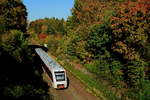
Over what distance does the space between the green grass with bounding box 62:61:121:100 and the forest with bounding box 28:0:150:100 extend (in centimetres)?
144

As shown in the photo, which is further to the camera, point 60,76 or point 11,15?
point 11,15

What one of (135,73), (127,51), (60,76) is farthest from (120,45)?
(60,76)

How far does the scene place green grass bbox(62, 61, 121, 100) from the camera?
112ft

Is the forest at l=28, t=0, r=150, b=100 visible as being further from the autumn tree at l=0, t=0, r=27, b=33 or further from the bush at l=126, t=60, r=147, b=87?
the autumn tree at l=0, t=0, r=27, b=33

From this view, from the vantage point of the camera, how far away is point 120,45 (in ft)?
135

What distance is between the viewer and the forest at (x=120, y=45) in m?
38.8

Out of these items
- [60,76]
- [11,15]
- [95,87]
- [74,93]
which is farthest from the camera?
[11,15]

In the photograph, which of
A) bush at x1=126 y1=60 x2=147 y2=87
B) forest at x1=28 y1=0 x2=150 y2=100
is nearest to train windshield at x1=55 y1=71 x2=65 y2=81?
forest at x1=28 y1=0 x2=150 y2=100

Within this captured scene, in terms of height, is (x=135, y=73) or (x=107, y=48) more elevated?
(x=107, y=48)

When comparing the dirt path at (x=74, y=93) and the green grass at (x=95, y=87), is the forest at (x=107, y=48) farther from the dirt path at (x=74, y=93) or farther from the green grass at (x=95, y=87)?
the dirt path at (x=74, y=93)

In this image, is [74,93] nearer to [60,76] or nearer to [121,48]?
[60,76]

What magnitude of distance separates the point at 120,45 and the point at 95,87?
26.2 feet

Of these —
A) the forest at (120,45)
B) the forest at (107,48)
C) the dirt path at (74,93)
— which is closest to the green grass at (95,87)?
the dirt path at (74,93)

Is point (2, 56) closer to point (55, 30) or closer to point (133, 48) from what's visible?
point (133, 48)
